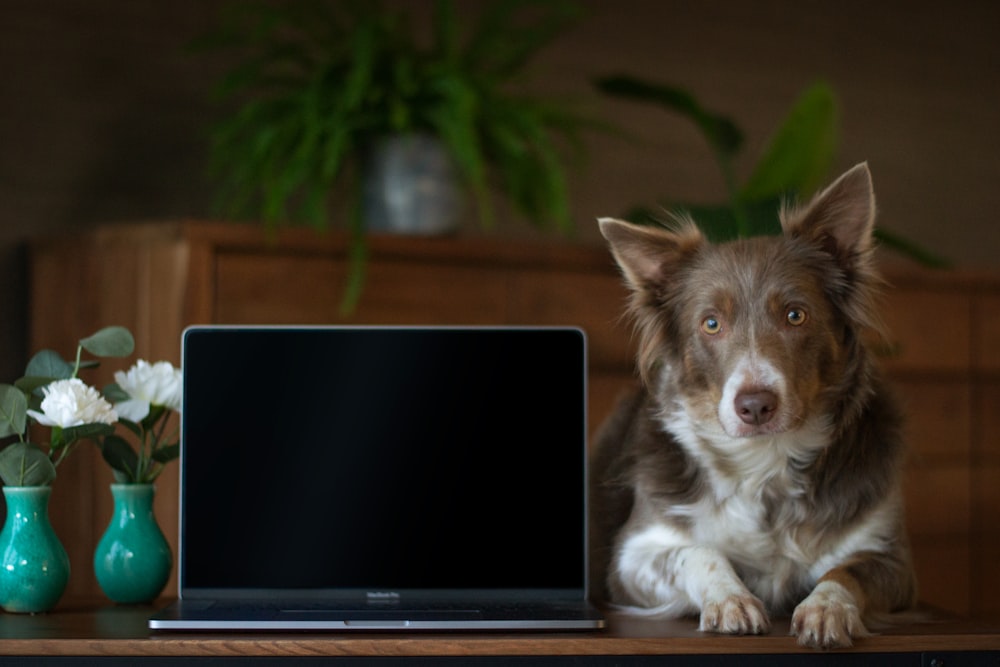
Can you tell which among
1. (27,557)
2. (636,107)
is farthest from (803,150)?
(27,557)

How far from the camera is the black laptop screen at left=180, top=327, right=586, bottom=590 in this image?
4.96 feet

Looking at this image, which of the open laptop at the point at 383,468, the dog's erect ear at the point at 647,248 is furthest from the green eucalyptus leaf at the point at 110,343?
the dog's erect ear at the point at 647,248

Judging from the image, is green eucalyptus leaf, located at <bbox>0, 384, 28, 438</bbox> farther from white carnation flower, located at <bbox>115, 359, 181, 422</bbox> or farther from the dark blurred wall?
the dark blurred wall

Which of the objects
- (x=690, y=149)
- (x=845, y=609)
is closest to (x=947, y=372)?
(x=690, y=149)

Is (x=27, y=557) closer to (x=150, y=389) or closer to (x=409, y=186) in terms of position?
(x=150, y=389)

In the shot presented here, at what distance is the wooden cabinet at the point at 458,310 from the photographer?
8.42 feet

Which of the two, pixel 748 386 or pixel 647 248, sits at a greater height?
Result: pixel 647 248

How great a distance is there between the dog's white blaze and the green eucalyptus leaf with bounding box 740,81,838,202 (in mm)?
1693

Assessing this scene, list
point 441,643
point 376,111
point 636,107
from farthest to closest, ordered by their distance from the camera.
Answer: point 636,107
point 376,111
point 441,643

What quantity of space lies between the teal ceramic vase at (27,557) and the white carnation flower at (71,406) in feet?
0.32

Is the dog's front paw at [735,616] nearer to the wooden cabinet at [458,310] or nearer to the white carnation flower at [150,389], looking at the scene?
the white carnation flower at [150,389]

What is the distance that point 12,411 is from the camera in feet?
5.08

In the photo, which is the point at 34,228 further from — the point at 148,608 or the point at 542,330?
the point at 542,330

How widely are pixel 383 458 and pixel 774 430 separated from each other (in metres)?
0.50
